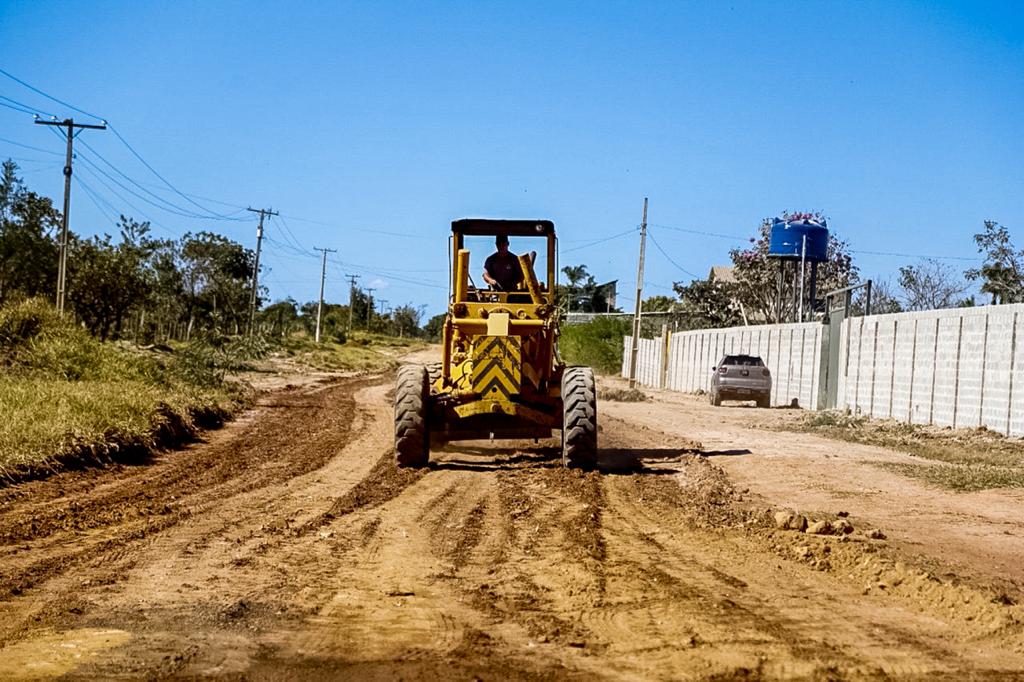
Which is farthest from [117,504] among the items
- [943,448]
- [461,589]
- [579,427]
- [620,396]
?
[620,396]

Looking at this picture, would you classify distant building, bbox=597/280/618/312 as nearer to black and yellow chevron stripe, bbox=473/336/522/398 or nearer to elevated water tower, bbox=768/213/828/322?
elevated water tower, bbox=768/213/828/322

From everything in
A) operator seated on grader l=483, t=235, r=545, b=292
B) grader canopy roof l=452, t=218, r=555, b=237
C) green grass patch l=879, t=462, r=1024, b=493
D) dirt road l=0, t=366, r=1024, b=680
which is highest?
grader canopy roof l=452, t=218, r=555, b=237

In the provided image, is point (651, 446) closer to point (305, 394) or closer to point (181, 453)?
point (181, 453)

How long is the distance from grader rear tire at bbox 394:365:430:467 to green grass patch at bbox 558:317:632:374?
4015cm

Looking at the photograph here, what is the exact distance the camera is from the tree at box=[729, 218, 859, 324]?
2034 inches

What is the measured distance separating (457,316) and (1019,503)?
6849 mm

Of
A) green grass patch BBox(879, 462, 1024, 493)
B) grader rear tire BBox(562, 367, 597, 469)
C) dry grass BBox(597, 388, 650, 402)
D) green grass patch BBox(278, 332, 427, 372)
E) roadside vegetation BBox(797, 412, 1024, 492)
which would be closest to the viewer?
green grass patch BBox(879, 462, 1024, 493)

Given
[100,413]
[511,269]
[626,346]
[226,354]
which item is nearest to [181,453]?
[100,413]

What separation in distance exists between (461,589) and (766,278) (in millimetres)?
47898

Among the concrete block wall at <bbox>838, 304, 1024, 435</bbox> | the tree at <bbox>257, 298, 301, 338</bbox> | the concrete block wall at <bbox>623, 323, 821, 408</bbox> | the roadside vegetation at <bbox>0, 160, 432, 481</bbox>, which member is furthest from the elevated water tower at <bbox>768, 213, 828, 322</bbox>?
the tree at <bbox>257, 298, 301, 338</bbox>

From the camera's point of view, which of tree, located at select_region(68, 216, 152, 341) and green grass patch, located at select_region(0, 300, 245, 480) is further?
tree, located at select_region(68, 216, 152, 341)

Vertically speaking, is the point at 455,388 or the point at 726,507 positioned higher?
the point at 455,388

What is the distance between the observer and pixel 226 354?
24.4 metres

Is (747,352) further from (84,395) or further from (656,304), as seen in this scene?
(656,304)
